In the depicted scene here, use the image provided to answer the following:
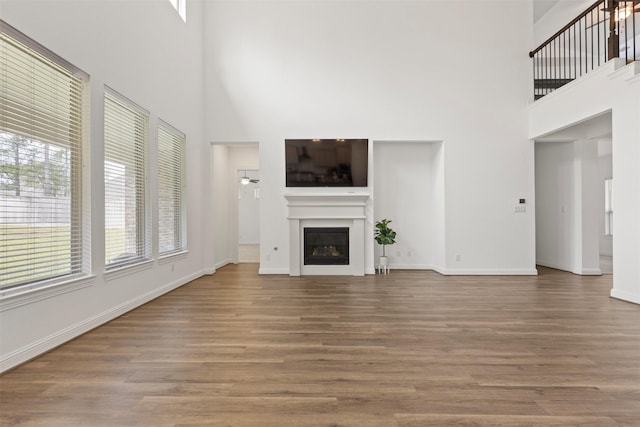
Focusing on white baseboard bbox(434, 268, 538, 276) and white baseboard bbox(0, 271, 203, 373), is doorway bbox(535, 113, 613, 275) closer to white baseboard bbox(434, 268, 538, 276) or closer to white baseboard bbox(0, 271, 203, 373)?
white baseboard bbox(434, 268, 538, 276)

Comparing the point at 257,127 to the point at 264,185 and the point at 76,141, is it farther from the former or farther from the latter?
the point at 76,141

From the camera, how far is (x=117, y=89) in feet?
12.5

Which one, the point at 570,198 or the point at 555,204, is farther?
the point at 555,204

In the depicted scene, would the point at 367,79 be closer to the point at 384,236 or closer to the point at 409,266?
the point at 384,236

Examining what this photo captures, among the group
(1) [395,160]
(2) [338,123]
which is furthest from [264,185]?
(1) [395,160]

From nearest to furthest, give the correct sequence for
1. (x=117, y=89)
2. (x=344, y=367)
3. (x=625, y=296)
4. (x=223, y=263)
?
(x=344, y=367) → (x=117, y=89) → (x=625, y=296) → (x=223, y=263)

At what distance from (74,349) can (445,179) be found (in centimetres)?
588

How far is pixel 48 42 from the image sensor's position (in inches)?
111

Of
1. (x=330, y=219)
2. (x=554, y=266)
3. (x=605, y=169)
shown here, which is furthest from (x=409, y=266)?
(x=605, y=169)

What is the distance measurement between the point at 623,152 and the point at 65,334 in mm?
6463

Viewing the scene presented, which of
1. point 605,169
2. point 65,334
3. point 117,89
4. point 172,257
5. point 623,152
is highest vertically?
point 117,89

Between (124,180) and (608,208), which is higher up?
(124,180)

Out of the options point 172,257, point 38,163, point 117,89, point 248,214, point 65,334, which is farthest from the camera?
point 248,214

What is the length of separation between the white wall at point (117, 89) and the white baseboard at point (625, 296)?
19.7ft
